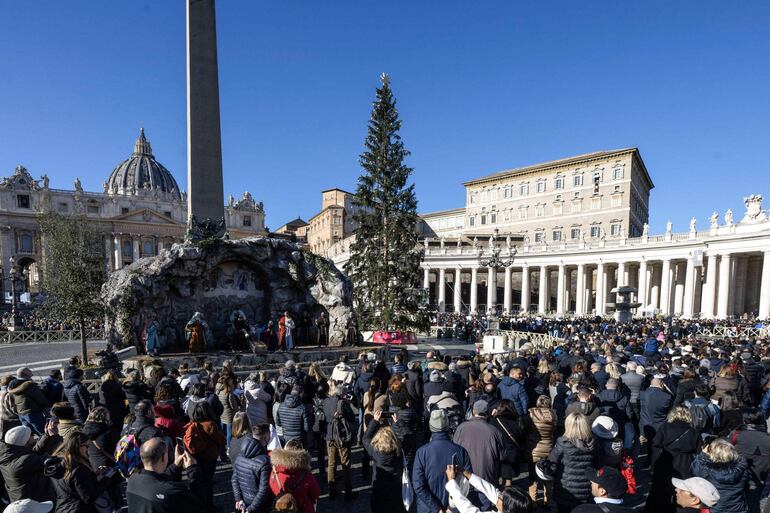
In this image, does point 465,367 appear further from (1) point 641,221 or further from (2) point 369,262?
(1) point 641,221

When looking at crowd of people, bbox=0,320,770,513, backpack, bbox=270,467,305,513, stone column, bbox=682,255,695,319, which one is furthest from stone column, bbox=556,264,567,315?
backpack, bbox=270,467,305,513

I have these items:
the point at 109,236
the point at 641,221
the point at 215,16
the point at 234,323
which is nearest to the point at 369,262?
the point at 234,323

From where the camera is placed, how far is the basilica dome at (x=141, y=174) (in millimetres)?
95062

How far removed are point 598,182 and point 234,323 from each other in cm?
5232

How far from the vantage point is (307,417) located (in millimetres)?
5992

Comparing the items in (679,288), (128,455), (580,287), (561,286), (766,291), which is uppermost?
(128,455)

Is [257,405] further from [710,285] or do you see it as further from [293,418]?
[710,285]

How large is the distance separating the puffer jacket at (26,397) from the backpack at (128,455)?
295cm

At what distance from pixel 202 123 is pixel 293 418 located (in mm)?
14967

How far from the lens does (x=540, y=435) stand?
5.59 m

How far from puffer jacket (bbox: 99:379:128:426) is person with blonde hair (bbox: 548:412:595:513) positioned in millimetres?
6389

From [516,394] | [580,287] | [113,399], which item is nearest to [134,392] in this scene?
[113,399]

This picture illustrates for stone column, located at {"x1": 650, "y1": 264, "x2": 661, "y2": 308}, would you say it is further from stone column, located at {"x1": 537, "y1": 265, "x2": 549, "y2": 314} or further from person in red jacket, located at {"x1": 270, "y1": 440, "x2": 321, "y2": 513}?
person in red jacket, located at {"x1": 270, "y1": 440, "x2": 321, "y2": 513}

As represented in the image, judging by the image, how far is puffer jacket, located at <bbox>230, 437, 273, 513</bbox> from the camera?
3863mm
